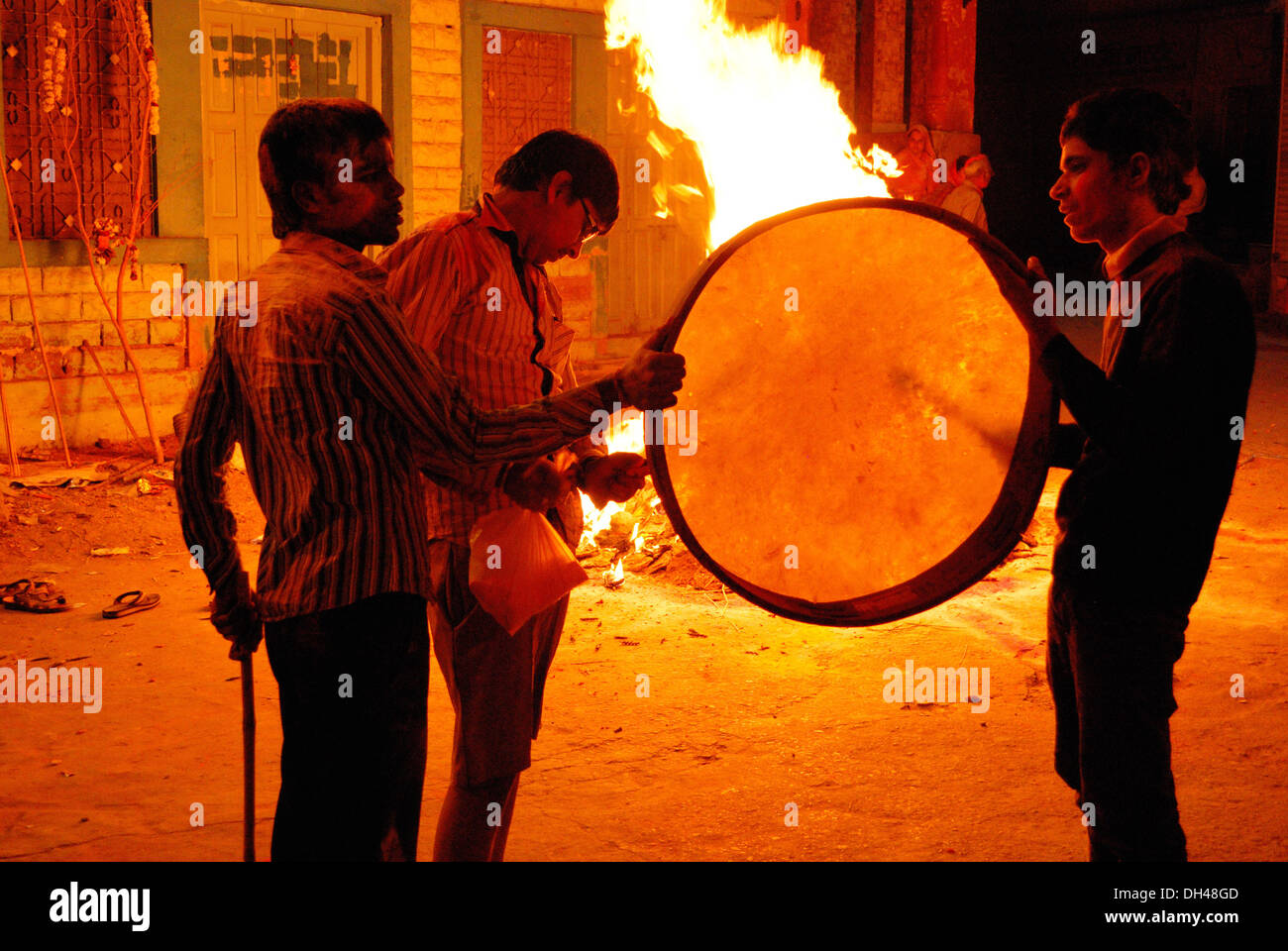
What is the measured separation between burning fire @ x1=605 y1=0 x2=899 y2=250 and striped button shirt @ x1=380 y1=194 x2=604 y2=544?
4.52 meters

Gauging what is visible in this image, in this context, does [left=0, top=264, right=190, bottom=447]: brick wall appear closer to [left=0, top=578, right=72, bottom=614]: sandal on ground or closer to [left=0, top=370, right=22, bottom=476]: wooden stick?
[left=0, top=370, right=22, bottom=476]: wooden stick

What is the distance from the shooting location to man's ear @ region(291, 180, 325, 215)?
2438mm

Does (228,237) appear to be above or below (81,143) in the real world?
below

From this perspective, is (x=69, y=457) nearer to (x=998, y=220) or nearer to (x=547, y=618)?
(x=547, y=618)

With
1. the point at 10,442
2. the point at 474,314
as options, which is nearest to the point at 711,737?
the point at 474,314

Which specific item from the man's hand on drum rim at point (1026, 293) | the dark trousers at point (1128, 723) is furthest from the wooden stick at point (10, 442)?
the dark trousers at point (1128, 723)

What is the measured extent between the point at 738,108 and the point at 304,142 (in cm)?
824

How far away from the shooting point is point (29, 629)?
19.6ft

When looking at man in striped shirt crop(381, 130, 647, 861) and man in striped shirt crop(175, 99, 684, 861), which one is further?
man in striped shirt crop(381, 130, 647, 861)

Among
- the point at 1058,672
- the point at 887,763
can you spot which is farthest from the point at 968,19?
the point at 1058,672

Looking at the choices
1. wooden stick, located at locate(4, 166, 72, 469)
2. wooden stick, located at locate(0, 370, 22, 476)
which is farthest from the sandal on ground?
wooden stick, located at locate(4, 166, 72, 469)
